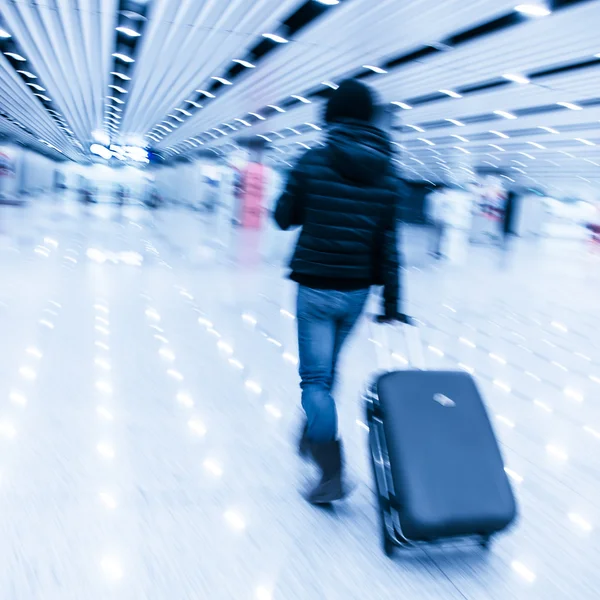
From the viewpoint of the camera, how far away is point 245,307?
676cm

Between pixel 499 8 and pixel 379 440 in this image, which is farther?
pixel 499 8

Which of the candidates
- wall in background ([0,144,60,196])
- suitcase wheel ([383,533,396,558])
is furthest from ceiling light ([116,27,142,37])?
wall in background ([0,144,60,196])

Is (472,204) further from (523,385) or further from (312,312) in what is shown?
(312,312)

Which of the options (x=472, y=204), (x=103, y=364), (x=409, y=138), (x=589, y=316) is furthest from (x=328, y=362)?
(x=472, y=204)

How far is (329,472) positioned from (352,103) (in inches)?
54.0

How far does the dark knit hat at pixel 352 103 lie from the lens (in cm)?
226

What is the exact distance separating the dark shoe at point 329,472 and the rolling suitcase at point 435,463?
217 mm

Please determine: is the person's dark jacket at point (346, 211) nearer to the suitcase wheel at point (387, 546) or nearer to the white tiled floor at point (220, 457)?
the suitcase wheel at point (387, 546)

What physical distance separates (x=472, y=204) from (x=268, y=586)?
20.9 m

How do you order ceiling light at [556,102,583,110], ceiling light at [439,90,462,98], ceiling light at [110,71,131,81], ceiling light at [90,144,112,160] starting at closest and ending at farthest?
ceiling light at [439,90,462,98] < ceiling light at [556,102,583,110] < ceiling light at [110,71,131,81] < ceiling light at [90,144,112,160]

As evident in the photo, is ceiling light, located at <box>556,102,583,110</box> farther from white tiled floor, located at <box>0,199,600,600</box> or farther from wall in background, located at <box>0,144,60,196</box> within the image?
wall in background, located at <box>0,144,60,196</box>

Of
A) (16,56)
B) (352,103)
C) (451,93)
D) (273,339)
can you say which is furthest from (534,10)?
(16,56)

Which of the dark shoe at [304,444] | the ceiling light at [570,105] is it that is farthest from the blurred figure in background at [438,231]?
the dark shoe at [304,444]

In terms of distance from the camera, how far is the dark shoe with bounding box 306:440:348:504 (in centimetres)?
243
